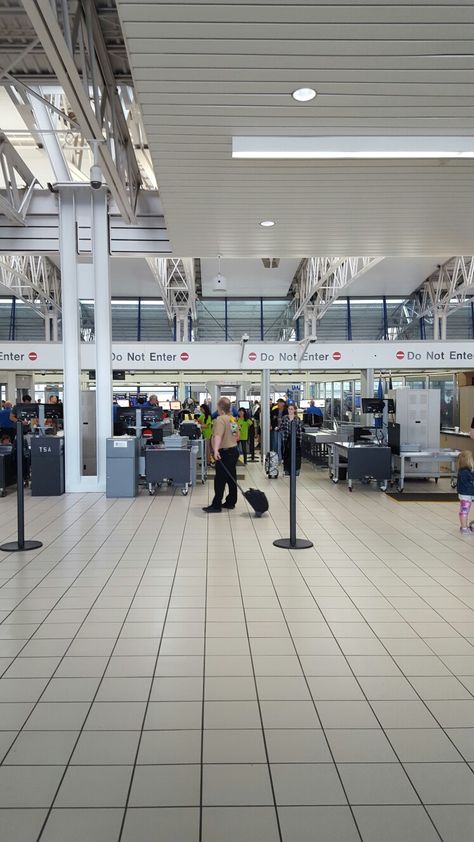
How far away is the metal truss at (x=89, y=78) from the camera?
162 inches

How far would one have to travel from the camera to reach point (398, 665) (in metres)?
3.26

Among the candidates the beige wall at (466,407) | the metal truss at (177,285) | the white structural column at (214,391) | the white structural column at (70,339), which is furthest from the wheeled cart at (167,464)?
the beige wall at (466,407)

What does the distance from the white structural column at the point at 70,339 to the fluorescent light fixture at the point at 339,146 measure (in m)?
4.99

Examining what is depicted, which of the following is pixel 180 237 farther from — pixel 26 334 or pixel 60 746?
pixel 26 334

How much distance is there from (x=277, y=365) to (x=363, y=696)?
10.7m

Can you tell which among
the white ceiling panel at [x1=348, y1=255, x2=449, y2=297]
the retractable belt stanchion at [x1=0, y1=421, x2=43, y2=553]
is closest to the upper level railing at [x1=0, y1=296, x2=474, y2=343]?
the white ceiling panel at [x1=348, y1=255, x2=449, y2=297]

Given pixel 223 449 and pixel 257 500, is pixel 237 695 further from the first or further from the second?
pixel 223 449

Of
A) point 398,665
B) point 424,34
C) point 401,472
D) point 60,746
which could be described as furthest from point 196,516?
point 424,34

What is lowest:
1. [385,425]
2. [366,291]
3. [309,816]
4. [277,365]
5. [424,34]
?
[309,816]

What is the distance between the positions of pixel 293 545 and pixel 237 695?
306cm

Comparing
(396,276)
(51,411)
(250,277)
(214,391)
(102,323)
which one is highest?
(250,277)

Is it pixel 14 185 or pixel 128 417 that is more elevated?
pixel 14 185

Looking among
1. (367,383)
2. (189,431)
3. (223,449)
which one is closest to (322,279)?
(367,383)

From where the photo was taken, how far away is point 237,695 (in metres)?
2.91
